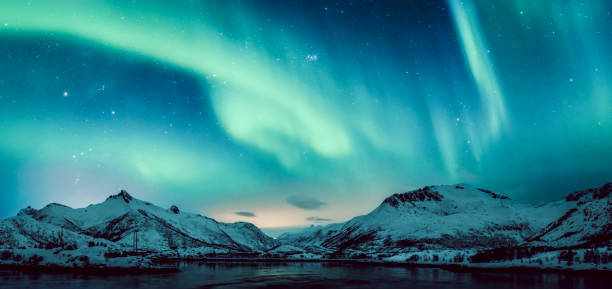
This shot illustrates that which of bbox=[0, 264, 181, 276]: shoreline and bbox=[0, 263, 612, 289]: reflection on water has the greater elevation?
bbox=[0, 263, 612, 289]: reflection on water

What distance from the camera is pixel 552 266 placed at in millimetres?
150375

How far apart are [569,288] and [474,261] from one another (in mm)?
125313

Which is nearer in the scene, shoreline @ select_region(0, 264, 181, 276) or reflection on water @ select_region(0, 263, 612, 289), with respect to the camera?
reflection on water @ select_region(0, 263, 612, 289)

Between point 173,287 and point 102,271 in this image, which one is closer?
point 173,287

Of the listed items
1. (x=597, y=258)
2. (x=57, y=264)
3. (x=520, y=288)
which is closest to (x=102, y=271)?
(x=57, y=264)

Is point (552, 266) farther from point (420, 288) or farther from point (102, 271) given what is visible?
point (102, 271)

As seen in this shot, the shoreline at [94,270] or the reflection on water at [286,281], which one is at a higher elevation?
the reflection on water at [286,281]

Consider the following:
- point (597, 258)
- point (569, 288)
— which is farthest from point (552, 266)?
point (569, 288)

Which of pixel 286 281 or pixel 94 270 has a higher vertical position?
pixel 286 281

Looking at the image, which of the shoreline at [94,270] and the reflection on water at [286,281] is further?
the shoreline at [94,270]

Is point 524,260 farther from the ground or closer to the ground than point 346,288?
closer to the ground

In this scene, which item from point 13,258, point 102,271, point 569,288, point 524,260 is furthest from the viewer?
point 524,260

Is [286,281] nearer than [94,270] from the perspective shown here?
Yes

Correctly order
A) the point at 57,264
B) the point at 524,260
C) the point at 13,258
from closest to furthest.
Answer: the point at 57,264 → the point at 13,258 → the point at 524,260
